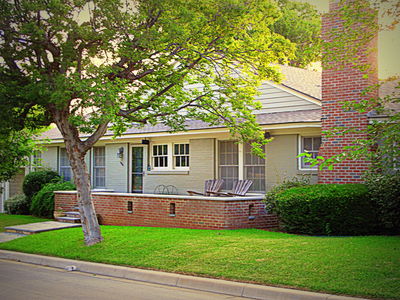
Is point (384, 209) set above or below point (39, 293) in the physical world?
above

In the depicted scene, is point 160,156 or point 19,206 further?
point 19,206

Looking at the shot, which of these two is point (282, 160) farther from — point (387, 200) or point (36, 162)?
point (36, 162)

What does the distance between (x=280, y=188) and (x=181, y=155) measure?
6.50 meters

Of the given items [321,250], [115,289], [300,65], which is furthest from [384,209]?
[300,65]

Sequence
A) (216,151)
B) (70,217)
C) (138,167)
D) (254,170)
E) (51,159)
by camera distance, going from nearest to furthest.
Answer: (254,170) < (70,217) < (216,151) < (138,167) < (51,159)

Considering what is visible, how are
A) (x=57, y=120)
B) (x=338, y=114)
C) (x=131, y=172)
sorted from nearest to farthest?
(x=57, y=120)
(x=338, y=114)
(x=131, y=172)

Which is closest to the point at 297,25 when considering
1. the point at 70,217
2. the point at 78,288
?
A: the point at 70,217

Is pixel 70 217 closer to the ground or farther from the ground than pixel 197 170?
closer to the ground

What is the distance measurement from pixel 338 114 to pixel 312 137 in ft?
6.94

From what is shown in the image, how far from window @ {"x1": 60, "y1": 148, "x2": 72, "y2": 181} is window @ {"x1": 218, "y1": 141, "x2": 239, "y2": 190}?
995 centimetres

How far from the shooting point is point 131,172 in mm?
22297

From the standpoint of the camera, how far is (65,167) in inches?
999

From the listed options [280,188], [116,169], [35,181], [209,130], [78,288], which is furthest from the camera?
[35,181]

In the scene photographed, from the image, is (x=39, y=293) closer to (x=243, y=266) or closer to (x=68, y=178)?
(x=243, y=266)
